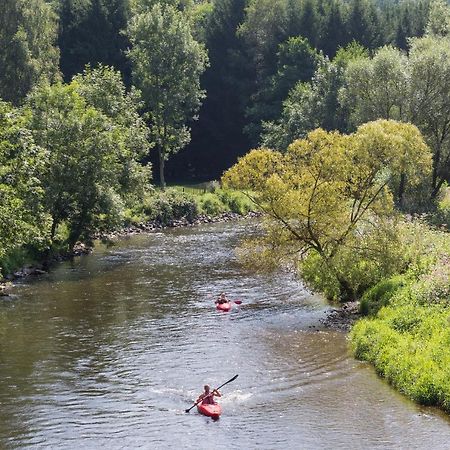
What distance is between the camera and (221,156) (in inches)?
3949

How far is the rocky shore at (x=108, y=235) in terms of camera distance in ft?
138

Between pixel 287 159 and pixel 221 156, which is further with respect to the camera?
pixel 221 156

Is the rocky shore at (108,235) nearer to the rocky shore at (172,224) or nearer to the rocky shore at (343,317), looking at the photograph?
the rocky shore at (172,224)

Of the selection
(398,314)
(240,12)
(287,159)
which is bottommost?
(398,314)

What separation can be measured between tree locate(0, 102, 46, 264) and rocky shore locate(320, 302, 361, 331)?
14965mm

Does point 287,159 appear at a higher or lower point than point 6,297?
higher

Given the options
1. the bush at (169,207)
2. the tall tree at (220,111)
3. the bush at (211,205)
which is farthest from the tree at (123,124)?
the tall tree at (220,111)

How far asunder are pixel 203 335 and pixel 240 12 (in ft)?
266

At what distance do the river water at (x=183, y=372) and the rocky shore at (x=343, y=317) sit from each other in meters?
0.66

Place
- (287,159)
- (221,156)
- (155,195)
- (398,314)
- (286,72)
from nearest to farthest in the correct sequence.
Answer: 1. (398,314)
2. (287,159)
3. (155,195)
4. (286,72)
5. (221,156)

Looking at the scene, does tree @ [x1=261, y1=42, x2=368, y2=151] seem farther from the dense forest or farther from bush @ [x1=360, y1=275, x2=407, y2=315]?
bush @ [x1=360, y1=275, x2=407, y2=315]

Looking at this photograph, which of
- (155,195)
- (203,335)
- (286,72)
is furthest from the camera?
(286,72)

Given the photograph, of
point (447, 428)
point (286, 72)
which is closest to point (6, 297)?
point (447, 428)

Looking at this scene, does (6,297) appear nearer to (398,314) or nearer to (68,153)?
(68,153)
